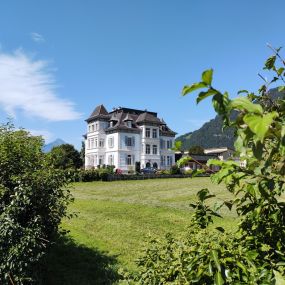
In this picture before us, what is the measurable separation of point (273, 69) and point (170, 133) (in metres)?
69.0

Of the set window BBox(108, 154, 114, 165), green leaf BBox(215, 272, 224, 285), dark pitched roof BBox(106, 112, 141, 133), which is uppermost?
dark pitched roof BBox(106, 112, 141, 133)

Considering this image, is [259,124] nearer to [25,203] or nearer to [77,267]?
[25,203]

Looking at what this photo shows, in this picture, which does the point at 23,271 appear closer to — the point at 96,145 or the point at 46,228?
the point at 46,228

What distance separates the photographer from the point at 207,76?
142 centimetres

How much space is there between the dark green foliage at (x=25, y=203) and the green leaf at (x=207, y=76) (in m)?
5.34

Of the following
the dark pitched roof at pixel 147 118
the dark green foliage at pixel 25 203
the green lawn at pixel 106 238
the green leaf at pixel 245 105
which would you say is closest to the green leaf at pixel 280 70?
the green leaf at pixel 245 105

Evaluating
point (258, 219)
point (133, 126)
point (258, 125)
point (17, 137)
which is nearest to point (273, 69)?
point (258, 219)

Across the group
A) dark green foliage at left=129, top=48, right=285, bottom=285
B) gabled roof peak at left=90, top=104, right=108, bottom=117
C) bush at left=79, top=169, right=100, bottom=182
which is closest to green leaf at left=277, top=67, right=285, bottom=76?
dark green foliage at left=129, top=48, right=285, bottom=285

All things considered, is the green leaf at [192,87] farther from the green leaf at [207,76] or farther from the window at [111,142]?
the window at [111,142]

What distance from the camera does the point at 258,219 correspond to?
274 centimetres

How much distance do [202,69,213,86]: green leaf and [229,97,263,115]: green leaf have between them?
5.0 inches

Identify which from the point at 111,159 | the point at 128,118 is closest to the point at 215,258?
the point at 128,118

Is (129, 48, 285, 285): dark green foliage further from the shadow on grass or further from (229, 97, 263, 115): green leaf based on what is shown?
the shadow on grass

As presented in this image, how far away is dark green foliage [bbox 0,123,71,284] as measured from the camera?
5.89 meters
